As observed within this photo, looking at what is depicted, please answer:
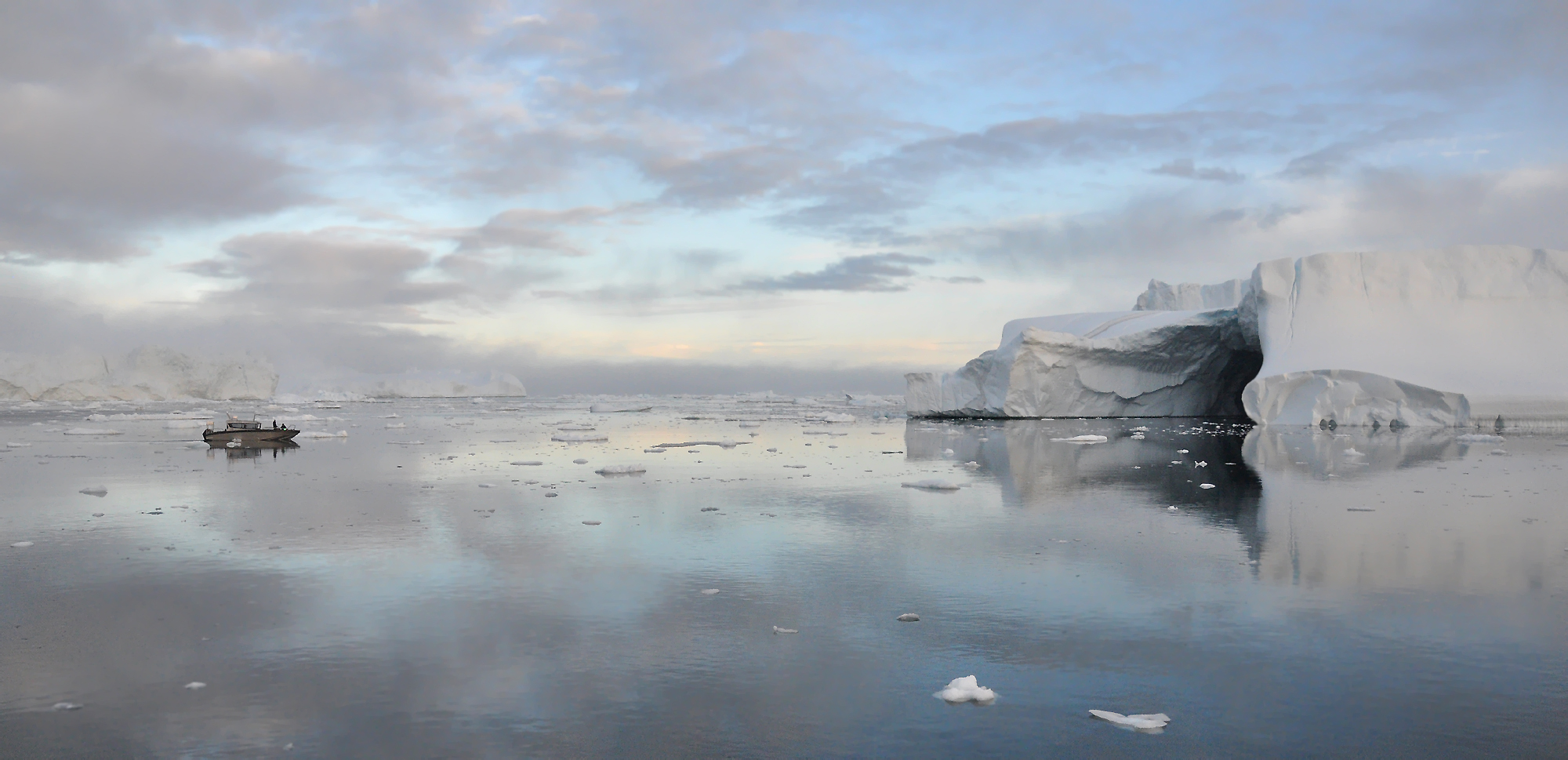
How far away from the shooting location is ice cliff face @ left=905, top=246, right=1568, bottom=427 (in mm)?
22641

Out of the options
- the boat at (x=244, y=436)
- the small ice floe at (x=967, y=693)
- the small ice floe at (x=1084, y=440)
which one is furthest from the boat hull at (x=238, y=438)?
the small ice floe at (x=967, y=693)

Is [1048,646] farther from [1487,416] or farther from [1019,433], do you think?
[1487,416]

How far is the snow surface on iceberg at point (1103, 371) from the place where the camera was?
2806 centimetres

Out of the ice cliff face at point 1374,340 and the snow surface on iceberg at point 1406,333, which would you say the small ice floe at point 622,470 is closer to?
the ice cliff face at point 1374,340

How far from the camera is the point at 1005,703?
12.1 feet

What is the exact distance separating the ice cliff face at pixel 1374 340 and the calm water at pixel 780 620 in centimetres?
1319

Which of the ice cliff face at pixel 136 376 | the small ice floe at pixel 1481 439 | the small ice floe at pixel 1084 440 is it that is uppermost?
the ice cliff face at pixel 136 376

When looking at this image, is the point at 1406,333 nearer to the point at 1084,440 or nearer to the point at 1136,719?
the point at 1084,440

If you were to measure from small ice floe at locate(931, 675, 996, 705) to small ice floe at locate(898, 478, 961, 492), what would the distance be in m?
7.05

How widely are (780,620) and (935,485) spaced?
6.17 m

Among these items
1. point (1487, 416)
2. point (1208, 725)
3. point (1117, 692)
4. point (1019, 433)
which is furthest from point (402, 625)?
point (1487, 416)

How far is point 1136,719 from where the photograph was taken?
3.51 metres

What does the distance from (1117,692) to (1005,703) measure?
506 millimetres

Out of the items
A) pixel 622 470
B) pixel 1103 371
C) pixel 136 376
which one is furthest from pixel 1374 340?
pixel 136 376
